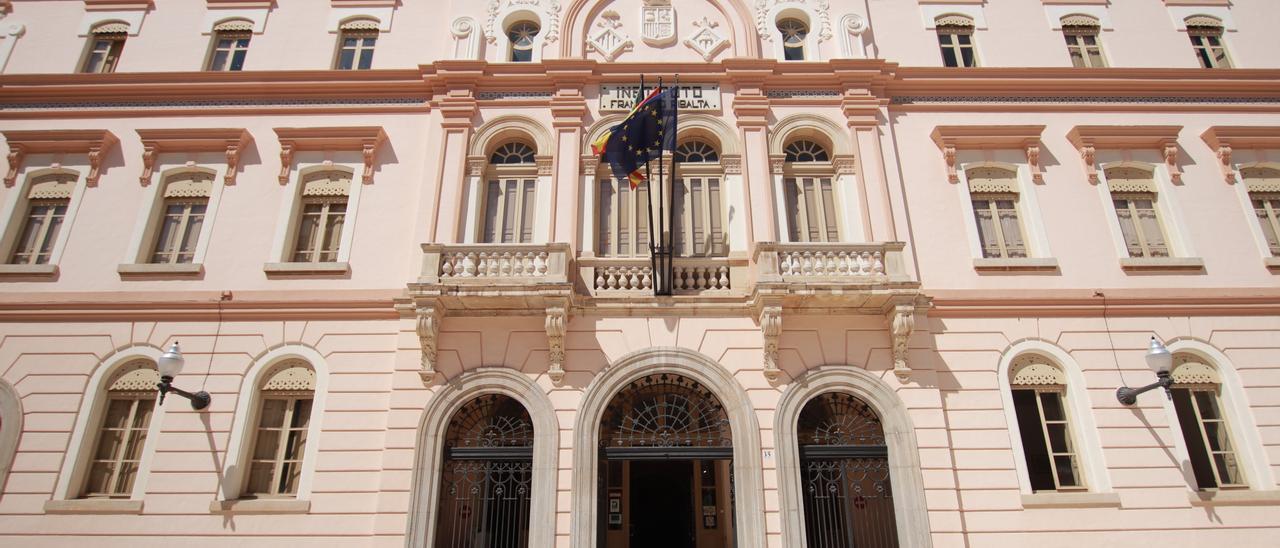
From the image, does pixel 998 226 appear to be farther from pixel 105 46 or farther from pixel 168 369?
pixel 105 46

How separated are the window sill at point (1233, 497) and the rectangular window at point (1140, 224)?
4172 millimetres

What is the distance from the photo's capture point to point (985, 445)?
10.3 m

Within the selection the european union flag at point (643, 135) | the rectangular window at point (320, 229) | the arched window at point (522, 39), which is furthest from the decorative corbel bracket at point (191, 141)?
the european union flag at point (643, 135)

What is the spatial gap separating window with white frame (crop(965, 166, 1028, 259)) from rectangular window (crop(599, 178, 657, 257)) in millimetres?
6235

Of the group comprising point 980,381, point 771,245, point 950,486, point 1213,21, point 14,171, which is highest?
point 1213,21

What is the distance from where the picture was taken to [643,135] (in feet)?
35.9

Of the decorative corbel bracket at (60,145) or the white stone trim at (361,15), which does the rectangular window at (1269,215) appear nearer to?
the white stone trim at (361,15)

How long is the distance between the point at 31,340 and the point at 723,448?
1222 cm

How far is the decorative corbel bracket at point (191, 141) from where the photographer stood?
41.0 ft

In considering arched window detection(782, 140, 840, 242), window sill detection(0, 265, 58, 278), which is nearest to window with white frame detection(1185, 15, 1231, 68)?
arched window detection(782, 140, 840, 242)

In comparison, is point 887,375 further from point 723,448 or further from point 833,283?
point 723,448

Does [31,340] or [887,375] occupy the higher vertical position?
[31,340]

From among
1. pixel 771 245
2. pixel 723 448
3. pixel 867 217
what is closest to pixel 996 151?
pixel 867 217

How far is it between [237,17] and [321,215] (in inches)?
232
